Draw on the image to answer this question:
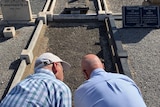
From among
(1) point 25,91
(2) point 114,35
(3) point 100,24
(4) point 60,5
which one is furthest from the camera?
(4) point 60,5

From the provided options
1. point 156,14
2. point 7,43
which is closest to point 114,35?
point 156,14

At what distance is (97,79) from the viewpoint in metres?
3.31

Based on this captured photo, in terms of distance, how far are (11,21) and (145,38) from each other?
4.64 m

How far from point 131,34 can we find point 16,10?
13.1 feet

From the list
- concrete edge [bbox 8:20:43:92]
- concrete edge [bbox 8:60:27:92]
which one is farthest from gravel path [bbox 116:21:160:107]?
concrete edge [bbox 8:60:27:92]

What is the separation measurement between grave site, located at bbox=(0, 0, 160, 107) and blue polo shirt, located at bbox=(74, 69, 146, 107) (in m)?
3.14

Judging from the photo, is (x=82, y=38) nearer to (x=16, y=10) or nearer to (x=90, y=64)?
(x=16, y=10)

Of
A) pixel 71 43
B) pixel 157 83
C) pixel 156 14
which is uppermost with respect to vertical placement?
pixel 156 14

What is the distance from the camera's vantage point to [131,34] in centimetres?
906

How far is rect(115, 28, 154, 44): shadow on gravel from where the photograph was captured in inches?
341

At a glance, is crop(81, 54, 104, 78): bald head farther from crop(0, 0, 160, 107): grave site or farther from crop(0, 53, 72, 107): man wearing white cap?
crop(0, 0, 160, 107): grave site

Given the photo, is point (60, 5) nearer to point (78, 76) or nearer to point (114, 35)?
point (114, 35)

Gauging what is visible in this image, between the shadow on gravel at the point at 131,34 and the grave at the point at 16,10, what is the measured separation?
3.20 m

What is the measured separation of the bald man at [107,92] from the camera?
3.08 m
